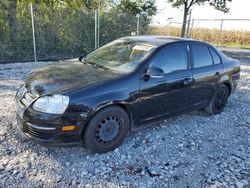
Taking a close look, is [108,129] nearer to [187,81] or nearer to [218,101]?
[187,81]

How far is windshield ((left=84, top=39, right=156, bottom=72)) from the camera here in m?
3.56

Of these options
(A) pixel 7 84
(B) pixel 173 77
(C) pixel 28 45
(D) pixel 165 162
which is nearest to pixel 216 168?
(D) pixel 165 162

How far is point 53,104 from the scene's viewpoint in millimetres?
2867

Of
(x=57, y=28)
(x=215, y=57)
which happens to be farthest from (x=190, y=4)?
(x=215, y=57)

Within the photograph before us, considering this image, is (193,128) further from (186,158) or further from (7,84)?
(7,84)

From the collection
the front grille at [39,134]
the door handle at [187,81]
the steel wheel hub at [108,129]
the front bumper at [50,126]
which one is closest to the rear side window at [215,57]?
the door handle at [187,81]

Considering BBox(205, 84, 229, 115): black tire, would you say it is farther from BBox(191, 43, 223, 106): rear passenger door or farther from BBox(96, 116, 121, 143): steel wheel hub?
BBox(96, 116, 121, 143): steel wheel hub

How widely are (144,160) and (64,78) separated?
5.14 ft

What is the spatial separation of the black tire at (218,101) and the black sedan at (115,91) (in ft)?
0.62

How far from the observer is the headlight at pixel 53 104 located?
2.84 m

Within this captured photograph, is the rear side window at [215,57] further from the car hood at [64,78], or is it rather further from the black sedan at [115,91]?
the car hood at [64,78]

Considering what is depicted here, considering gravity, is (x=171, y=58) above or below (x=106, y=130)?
above

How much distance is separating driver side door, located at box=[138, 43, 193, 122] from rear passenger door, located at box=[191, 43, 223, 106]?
7.1 inches

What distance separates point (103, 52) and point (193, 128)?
6.96 ft
